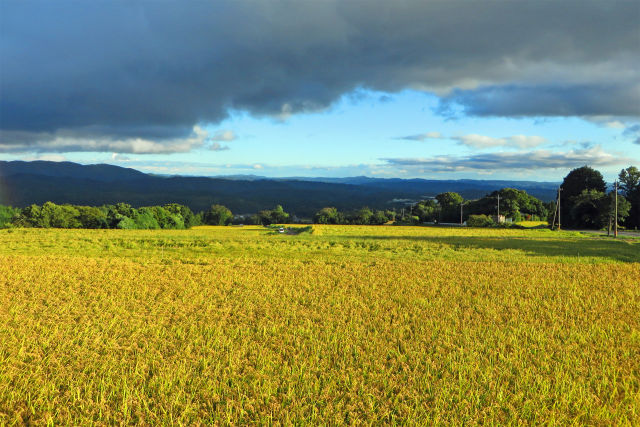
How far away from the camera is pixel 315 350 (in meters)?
8.29

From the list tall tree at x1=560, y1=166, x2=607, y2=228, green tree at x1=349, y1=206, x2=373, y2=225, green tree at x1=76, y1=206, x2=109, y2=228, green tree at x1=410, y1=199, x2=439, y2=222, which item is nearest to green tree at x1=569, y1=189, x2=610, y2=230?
tall tree at x1=560, y1=166, x2=607, y2=228

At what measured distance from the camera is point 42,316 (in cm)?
1082

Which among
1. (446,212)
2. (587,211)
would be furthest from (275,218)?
(587,211)

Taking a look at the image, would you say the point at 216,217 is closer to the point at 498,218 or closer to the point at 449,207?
the point at 449,207

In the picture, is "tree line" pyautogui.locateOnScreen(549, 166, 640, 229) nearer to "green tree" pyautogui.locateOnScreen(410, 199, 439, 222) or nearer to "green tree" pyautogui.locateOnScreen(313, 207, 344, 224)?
"green tree" pyautogui.locateOnScreen(410, 199, 439, 222)

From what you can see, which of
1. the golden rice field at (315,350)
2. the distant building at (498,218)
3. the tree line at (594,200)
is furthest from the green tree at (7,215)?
the tree line at (594,200)

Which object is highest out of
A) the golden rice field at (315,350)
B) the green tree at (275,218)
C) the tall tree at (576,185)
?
the tall tree at (576,185)

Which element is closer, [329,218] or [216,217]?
[216,217]

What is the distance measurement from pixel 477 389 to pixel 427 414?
1234 millimetres

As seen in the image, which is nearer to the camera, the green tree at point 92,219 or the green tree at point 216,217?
the green tree at point 92,219

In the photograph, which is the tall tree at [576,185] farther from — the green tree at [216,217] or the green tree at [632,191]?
the green tree at [216,217]

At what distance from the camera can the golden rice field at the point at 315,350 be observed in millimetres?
6016

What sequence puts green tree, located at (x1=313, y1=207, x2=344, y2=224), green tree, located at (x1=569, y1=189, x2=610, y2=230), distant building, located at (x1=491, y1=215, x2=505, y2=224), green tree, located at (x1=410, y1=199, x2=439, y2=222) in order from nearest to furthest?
green tree, located at (x1=569, y1=189, x2=610, y2=230) < distant building, located at (x1=491, y1=215, x2=505, y2=224) < green tree, located at (x1=313, y1=207, x2=344, y2=224) < green tree, located at (x1=410, y1=199, x2=439, y2=222)

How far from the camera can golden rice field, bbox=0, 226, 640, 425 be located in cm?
602
